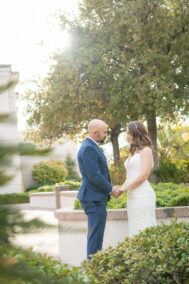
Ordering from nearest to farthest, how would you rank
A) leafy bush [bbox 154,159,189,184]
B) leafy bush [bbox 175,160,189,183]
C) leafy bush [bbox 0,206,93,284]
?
1. leafy bush [bbox 0,206,93,284]
2. leafy bush [bbox 154,159,189,184]
3. leafy bush [bbox 175,160,189,183]

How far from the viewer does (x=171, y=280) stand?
3.20 metres

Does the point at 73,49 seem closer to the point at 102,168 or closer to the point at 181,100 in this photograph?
the point at 181,100

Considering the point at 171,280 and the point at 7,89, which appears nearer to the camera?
the point at 7,89

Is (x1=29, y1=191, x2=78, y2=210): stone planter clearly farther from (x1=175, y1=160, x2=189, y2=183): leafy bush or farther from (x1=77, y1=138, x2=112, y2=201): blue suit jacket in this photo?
(x1=77, y1=138, x2=112, y2=201): blue suit jacket

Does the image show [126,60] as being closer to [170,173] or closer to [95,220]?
[170,173]

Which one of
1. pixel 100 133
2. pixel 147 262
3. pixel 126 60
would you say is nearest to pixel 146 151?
pixel 100 133

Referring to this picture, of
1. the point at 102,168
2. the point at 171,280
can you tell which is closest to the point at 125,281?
the point at 171,280

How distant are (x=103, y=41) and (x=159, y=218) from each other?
9.82 metres

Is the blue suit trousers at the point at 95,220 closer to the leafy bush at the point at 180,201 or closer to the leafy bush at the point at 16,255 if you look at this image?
the leafy bush at the point at 180,201

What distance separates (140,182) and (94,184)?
57 centimetres

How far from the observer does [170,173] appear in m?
15.7

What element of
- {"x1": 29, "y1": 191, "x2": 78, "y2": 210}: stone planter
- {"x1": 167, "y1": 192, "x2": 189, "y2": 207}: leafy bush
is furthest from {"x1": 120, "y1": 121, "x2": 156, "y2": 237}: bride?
{"x1": 29, "y1": 191, "x2": 78, "y2": 210}: stone planter

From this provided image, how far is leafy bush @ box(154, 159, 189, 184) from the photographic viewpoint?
15500 mm

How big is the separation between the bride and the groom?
0.31 meters
